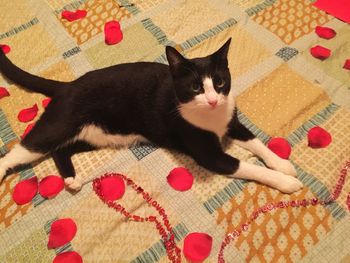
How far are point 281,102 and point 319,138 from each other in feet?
0.72

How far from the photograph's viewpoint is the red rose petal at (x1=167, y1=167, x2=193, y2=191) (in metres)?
1.16

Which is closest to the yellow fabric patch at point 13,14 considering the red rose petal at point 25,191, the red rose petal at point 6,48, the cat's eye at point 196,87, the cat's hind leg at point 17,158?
the red rose petal at point 6,48

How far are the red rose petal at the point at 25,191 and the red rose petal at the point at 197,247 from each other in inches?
22.3

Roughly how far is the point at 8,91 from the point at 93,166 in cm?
57

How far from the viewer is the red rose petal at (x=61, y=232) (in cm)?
107

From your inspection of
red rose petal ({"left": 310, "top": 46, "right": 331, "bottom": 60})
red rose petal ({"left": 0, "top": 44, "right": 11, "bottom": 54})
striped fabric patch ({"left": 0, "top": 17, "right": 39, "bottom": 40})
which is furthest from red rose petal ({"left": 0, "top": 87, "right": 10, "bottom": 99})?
red rose petal ({"left": 310, "top": 46, "right": 331, "bottom": 60})

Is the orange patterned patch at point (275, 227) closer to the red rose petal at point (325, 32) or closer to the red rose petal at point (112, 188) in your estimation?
the red rose petal at point (112, 188)

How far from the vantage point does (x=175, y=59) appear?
1.03 meters

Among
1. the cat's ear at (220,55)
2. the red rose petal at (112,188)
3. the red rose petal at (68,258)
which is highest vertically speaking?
the cat's ear at (220,55)

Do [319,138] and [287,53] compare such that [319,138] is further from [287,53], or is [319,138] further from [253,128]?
[287,53]

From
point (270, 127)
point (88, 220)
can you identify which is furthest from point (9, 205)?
point (270, 127)

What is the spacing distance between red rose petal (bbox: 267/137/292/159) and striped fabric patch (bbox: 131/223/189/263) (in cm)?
43

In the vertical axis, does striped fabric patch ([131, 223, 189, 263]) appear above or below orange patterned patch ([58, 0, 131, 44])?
below

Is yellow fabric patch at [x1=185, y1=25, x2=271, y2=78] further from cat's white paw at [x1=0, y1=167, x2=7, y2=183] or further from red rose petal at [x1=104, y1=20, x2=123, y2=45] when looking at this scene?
cat's white paw at [x1=0, y1=167, x2=7, y2=183]
